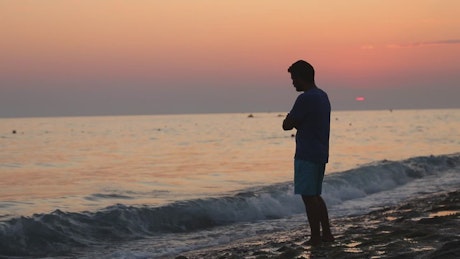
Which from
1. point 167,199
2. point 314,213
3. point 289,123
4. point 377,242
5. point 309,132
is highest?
point 289,123

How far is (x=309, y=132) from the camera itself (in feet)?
23.4

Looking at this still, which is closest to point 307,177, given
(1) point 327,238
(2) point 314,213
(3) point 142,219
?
(2) point 314,213

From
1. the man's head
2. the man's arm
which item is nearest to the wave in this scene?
the man's arm

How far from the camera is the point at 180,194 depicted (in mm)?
16734

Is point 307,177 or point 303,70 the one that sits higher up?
point 303,70

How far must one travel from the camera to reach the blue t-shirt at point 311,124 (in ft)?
23.2

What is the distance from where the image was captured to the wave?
34.5ft

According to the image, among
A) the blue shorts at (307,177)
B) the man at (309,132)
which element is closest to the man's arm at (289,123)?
the man at (309,132)

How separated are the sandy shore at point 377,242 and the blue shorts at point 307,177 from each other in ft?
2.37

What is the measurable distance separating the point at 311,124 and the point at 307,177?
646 millimetres

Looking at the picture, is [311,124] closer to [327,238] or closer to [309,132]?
[309,132]

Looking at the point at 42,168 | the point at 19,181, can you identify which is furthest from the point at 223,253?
the point at 42,168

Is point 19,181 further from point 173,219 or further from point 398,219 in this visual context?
point 398,219

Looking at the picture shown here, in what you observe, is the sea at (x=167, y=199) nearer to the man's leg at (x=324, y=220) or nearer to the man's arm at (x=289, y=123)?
the man's leg at (x=324, y=220)
